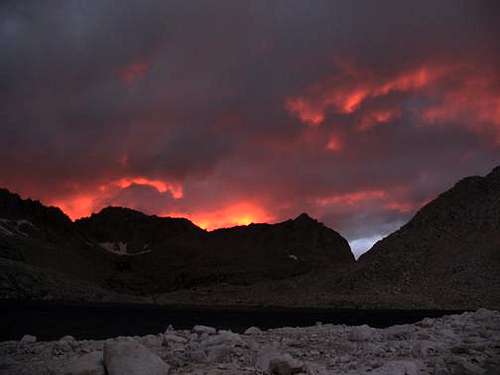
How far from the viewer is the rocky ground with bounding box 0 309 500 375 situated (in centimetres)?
1725

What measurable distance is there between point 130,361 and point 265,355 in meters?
4.51

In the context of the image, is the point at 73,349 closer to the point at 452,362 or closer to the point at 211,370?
the point at 211,370

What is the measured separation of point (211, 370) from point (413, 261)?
18279cm

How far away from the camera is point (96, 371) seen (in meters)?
17.1

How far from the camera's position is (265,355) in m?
18.5

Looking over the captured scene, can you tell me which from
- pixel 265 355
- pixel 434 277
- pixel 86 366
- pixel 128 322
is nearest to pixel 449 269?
pixel 434 277

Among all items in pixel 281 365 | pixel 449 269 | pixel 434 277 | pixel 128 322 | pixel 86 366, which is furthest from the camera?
pixel 449 269

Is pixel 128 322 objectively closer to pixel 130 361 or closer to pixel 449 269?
pixel 130 361

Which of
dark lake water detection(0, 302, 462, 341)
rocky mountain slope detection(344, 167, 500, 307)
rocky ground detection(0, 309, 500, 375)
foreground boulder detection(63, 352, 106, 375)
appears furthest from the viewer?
rocky mountain slope detection(344, 167, 500, 307)

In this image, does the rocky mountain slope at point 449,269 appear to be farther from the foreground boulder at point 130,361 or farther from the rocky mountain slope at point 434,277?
the foreground boulder at point 130,361

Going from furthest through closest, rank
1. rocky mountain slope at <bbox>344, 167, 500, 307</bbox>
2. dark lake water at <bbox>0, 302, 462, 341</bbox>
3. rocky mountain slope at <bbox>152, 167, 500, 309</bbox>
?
rocky mountain slope at <bbox>344, 167, 500, 307</bbox> < rocky mountain slope at <bbox>152, 167, 500, 309</bbox> < dark lake water at <bbox>0, 302, 462, 341</bbox>

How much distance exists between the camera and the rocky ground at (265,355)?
17.2 metres

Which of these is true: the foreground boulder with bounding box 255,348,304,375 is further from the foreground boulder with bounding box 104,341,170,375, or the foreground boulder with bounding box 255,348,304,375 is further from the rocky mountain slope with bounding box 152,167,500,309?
the rocky mountain slope with bounding box 152,167,500,309

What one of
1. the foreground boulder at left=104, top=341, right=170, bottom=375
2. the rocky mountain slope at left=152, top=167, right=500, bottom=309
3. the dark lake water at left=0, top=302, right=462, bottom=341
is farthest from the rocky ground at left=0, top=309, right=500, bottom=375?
the rocky mountain slope at left=152, top=167, right=500, bottom=309
